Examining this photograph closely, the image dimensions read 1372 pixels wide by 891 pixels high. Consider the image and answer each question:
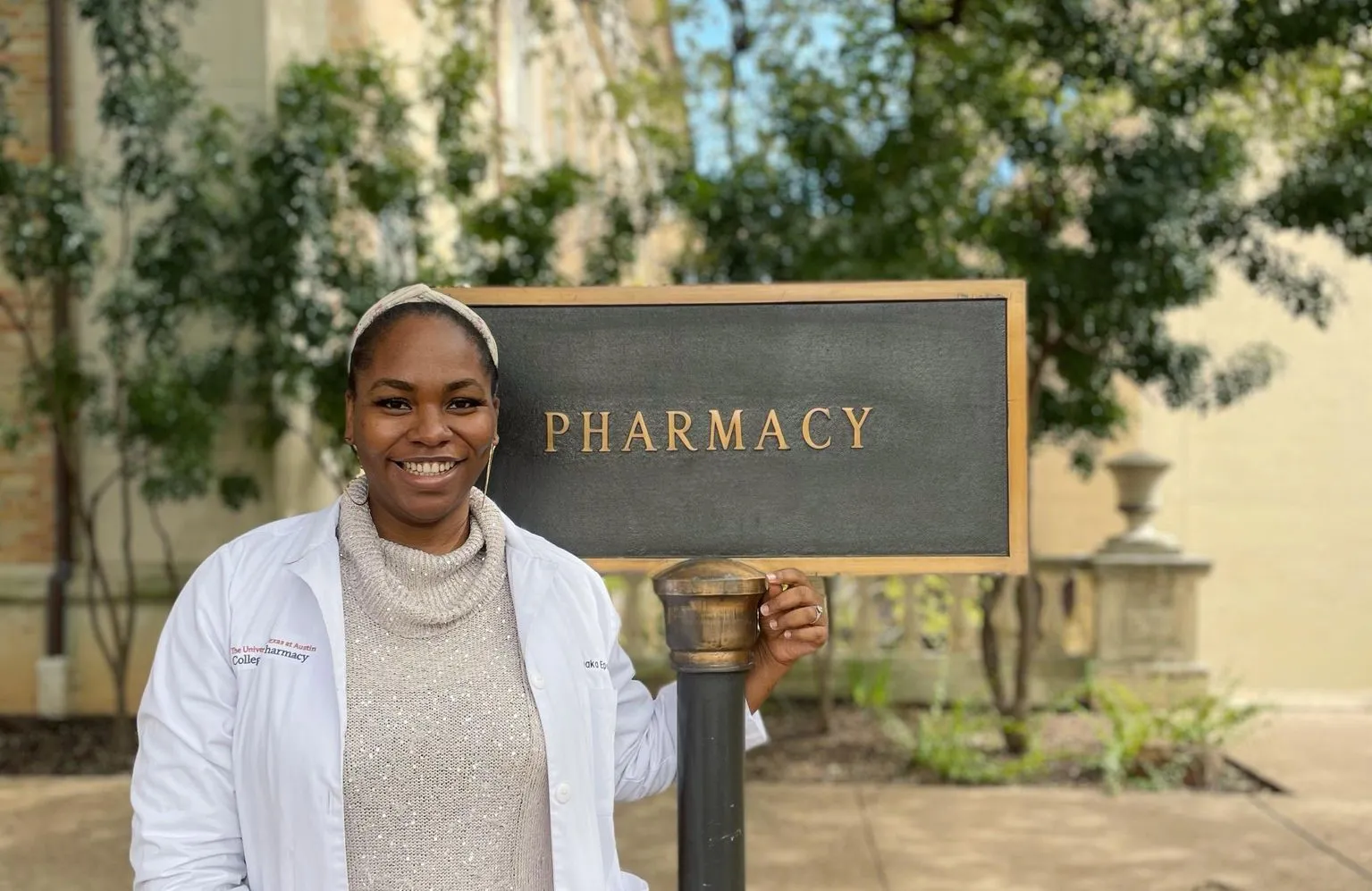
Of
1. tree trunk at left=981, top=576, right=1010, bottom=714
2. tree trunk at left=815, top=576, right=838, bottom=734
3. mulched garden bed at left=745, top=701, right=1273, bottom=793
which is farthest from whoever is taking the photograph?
tree trunk at left=815, top=576, right=838, bottom=734

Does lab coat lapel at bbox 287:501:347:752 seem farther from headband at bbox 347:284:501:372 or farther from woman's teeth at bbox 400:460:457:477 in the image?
headband at bbox 347:284:501:372

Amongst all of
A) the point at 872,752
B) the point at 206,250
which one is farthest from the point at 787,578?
the point at 872,752

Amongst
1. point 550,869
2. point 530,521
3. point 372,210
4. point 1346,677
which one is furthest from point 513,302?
point 1346,677

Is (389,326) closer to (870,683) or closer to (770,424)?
(770,424)

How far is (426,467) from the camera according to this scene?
227 centimetres

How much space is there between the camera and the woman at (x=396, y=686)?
2.06 meters

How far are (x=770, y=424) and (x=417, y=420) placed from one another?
83 centimetres

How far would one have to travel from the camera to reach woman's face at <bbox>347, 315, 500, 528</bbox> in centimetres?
226

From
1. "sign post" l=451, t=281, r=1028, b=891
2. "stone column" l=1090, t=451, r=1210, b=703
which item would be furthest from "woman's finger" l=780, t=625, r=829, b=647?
"stone column" l=1090, t=451, r=1210, b=703

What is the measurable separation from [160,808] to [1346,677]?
41.2ft

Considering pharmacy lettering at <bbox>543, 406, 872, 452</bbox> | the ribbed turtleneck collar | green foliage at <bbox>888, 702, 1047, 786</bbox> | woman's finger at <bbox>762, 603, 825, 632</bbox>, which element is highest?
pharmacy lettering at <bbox>543, 406, 872, 452</bbox>

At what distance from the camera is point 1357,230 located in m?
7.50

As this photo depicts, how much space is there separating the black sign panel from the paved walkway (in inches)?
127

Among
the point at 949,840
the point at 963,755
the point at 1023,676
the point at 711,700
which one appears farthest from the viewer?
the point at 1023,676
